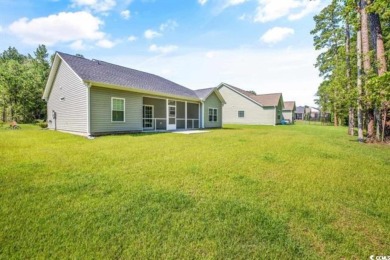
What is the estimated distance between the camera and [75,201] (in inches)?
135

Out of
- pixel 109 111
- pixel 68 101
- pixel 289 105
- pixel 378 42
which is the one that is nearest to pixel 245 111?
pixel 289 105

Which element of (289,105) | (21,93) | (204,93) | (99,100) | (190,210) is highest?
(289,105)

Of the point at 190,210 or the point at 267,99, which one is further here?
the point at 267,99

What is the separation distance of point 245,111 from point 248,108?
625 millimetres

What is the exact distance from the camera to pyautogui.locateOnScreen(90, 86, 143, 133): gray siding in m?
11.5

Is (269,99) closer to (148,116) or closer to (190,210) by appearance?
(148,116)

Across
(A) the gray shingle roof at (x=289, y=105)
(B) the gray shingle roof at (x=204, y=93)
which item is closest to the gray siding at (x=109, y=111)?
(B) the gray shingle roof at (x=204, y=93)

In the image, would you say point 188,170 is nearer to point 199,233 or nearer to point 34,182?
point 199,233

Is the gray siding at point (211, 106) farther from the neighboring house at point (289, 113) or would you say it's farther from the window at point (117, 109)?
the neighboring house at point (289, 113)

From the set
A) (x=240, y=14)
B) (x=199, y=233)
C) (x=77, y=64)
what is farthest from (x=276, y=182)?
(x=77, y=64)

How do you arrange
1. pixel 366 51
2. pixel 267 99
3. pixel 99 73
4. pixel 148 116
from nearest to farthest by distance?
pixel 366 51, pixel 99 73, pixel 148 116, pixel 267 99

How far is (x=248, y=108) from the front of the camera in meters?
31.9

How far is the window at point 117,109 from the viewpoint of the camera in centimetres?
1249

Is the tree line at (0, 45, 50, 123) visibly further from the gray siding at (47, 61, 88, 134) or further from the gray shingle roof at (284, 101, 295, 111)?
the gray shingle roof at (284, 101, 295, 111)
